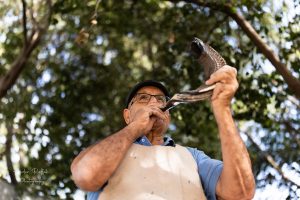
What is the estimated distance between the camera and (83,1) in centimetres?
836

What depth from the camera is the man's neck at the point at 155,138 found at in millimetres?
2977

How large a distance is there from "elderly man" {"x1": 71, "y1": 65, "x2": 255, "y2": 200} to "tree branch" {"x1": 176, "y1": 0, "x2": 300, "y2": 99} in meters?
3.55

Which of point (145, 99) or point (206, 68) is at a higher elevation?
point (206, 68)

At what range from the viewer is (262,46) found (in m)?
6.63

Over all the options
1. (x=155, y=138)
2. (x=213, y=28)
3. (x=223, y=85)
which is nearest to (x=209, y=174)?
(x=155, y=138)

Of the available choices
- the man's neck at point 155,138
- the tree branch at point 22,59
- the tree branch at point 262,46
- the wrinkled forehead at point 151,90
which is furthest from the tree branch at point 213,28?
the man's neck at point 155,138

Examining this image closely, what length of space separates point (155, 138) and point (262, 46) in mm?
→ 3951

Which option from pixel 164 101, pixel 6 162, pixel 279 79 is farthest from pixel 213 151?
pixel 164 101

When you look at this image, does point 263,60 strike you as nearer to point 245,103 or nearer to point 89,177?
point 245,103

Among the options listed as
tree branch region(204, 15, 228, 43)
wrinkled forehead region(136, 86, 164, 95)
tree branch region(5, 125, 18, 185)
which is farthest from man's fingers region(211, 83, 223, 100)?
tree branch region(204, 15, 228, 43)

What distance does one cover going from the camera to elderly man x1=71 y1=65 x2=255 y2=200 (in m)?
2.59

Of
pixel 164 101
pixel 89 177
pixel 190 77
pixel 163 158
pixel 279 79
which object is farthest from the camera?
pixel 190 77

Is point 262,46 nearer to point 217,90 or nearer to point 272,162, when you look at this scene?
point 272,162

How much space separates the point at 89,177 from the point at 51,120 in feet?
21.1
